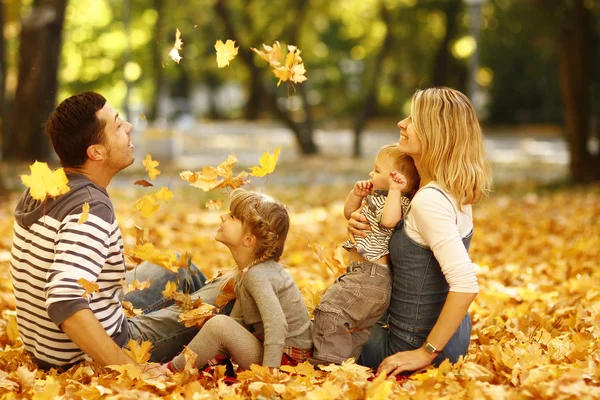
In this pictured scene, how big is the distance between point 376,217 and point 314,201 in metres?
8.82

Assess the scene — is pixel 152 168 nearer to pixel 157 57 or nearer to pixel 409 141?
pixel 409 141

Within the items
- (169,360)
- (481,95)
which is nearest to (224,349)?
(169,360)

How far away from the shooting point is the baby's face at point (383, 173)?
3.66 meters

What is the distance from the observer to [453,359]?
360cm

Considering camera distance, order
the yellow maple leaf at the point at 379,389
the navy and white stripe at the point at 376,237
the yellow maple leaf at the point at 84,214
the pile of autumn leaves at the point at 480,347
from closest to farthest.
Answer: the yellow maple leaf at the point at 379,389
the pile of autumn leaves at the point at 480,347
the yellow maple leaf at the point at 84,214
the navy and white stripe at the point at 376,237

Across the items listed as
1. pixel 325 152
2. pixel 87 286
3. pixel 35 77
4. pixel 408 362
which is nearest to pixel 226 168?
pixel 87 286

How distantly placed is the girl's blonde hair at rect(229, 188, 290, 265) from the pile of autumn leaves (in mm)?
235

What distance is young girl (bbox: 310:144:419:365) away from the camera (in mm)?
3557

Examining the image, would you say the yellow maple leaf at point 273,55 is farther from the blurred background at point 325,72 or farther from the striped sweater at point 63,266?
the blurred background at point 325,72

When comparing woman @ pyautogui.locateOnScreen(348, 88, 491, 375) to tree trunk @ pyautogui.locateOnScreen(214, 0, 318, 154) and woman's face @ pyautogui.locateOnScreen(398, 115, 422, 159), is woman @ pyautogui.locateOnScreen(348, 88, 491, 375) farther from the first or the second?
tree trunk @ pyautogui.locateOnScreen(214, 0, 318, 154)

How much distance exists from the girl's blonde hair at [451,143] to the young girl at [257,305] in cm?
71

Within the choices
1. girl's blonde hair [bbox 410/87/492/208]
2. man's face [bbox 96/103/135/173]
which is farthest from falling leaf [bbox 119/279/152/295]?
girl's blonde hair [bbox 410/87/492/208]

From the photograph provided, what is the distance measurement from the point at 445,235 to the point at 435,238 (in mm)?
43

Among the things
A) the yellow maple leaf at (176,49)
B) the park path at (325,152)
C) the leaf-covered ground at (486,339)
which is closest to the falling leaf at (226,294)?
the leaf-covered ground at (486,339)
